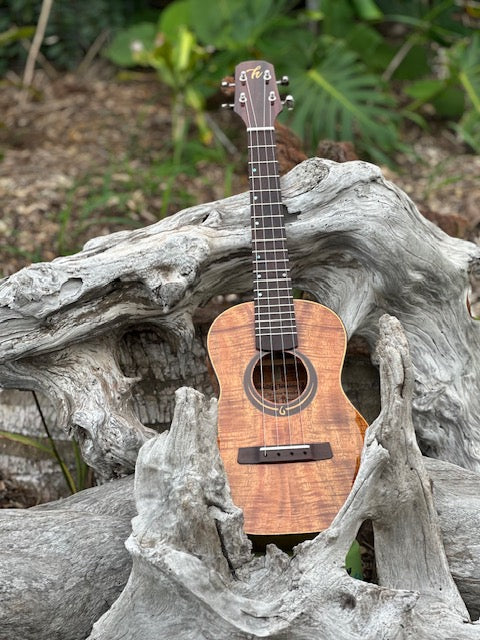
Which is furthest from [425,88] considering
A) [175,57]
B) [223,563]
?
[223,563]

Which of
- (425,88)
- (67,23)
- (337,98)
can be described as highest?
(67,23)

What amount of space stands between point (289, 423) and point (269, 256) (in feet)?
2.03

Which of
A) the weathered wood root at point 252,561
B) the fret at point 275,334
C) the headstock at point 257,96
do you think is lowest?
the weathered wood root at point 252,561

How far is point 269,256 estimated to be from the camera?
2.88 metres

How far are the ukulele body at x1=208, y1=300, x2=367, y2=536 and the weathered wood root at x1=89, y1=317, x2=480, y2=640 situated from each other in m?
0.22

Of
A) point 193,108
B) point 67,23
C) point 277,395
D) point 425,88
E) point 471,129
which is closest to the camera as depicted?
point 277,395

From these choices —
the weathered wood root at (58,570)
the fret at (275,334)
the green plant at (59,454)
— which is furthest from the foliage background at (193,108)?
the weathered wood root at (58,570)

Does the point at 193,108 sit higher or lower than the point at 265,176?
higher

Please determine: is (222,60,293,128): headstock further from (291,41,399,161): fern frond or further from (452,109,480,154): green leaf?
(452,109,480,154): green leaf

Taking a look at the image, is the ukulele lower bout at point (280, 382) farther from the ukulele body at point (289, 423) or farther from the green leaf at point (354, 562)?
the green leaf at point (354, 562)

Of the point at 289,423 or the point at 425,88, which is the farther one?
the point at 425,88

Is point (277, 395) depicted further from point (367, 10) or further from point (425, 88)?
point (367, 10)

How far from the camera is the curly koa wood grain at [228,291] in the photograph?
274 centimetres

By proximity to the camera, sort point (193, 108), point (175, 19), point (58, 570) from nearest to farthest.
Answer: point (58, 570) < point (175, 19) < point (193, 108)
